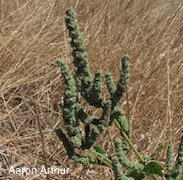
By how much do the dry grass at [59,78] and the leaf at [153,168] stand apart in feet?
1.45

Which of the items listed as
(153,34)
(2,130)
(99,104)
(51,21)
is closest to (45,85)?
(2,130)

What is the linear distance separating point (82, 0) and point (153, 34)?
Answer: 0.46 meters

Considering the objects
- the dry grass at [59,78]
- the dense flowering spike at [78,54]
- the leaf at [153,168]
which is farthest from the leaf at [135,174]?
the dry grass at [59,78]

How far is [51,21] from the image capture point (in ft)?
5.03

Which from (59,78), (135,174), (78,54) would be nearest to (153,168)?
(135,174)

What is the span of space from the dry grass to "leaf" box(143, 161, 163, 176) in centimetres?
44

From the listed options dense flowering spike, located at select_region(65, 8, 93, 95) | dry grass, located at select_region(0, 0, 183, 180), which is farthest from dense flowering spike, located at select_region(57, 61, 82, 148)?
dry grass, located at select_region(0, 0, 183, 180)

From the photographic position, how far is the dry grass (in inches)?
40.6

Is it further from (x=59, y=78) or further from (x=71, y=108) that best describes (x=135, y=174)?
(x=59, y=78)

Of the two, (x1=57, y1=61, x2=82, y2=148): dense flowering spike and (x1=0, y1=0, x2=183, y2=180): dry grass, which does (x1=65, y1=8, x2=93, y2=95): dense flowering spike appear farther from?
(x1=0, y1=0, x2=183, y2=180): dry grass

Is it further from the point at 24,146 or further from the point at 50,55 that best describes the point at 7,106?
the point at 50,55

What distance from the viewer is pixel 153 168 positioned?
0.44 m

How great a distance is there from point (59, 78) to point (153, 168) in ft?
2.88

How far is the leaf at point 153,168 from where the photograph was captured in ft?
1.43
